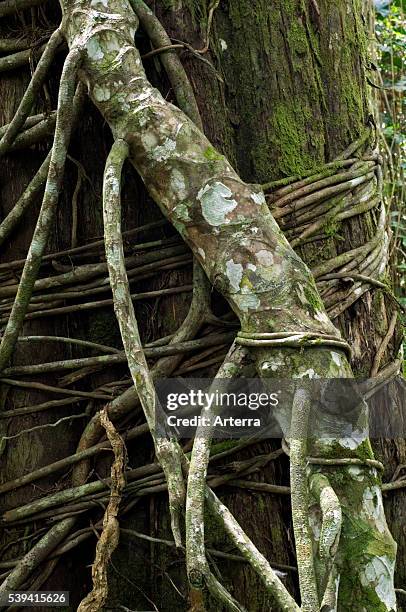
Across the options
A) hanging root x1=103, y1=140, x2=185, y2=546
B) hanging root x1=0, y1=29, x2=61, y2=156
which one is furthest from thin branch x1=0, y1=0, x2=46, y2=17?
hanging root x1=103, y1=140, x2=185, y2=546

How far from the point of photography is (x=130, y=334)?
136cm

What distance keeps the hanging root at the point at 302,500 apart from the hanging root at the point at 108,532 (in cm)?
32

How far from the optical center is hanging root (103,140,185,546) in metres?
1.30

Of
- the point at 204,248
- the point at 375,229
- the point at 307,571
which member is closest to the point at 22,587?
the point at 307,571

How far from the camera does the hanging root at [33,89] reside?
5.02 feet

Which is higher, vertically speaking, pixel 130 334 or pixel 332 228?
pixel 332 228

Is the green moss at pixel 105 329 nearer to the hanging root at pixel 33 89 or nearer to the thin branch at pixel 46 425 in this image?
the thin branch at pixel 46 425

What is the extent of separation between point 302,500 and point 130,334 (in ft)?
1.34

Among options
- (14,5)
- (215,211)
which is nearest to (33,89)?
(14,5)

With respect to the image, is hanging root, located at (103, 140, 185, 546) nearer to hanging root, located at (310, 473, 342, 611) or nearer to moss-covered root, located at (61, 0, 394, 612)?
moss-covered root, located at (61, 0, 394, 612)

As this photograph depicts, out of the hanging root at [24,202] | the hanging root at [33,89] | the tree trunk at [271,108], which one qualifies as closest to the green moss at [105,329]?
the tree trunk at [271,108]

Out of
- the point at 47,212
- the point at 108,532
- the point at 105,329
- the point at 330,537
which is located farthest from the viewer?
the point at 105,329

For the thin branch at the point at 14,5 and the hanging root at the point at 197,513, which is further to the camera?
the thin branch at the point at 14,5

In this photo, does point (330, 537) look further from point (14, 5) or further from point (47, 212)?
point (14, 5)
